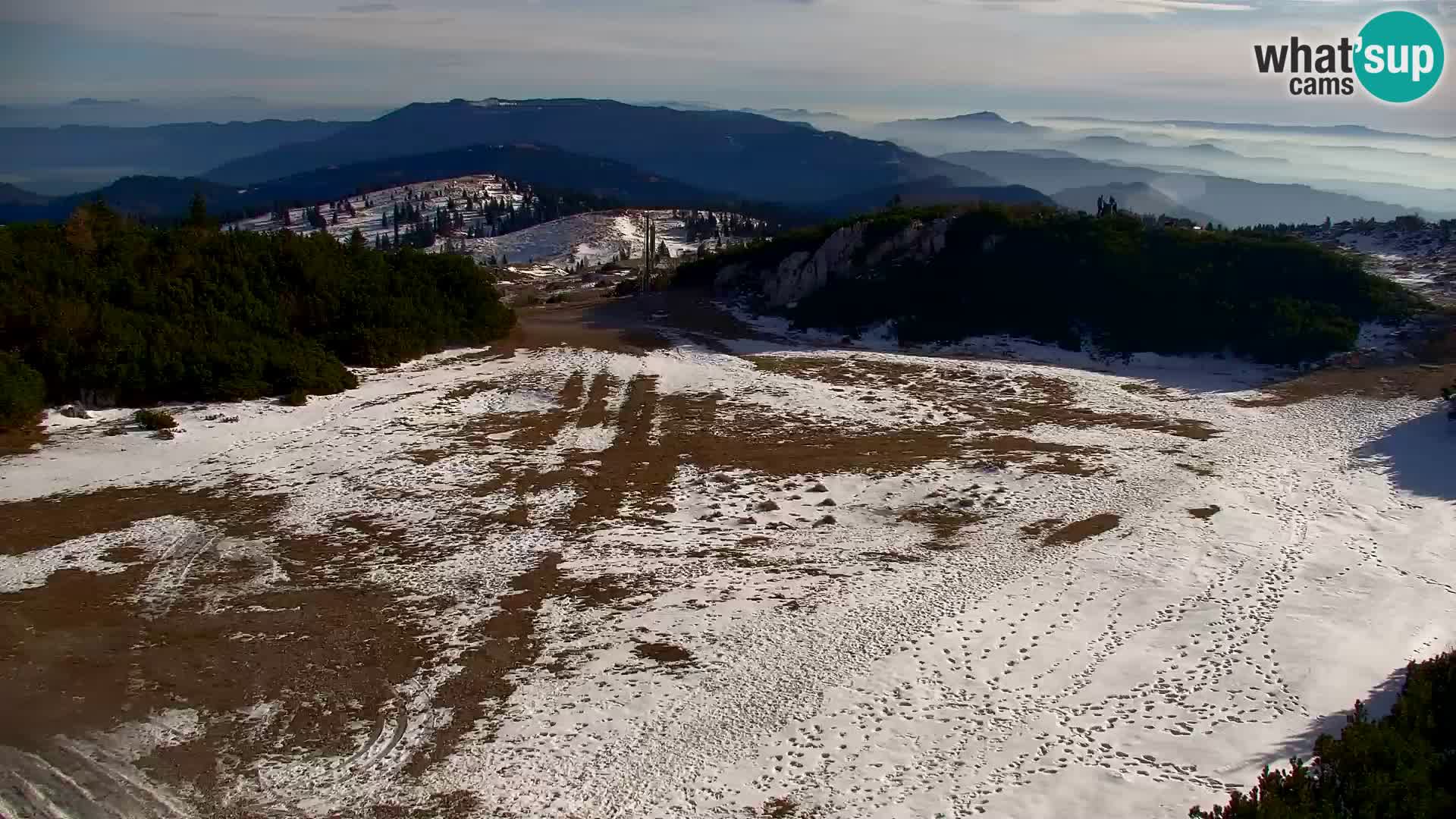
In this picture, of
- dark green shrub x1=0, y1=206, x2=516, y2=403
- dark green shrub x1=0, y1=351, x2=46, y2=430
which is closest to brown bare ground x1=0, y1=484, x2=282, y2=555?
dark green shrub x1=0, y1=351, x2=46, y2=430

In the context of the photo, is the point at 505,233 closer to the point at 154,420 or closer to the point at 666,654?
the point at 154,420

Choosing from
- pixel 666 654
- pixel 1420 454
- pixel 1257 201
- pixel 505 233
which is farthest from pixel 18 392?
pixel 1257 201

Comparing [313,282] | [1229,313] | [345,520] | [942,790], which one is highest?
[313,282]

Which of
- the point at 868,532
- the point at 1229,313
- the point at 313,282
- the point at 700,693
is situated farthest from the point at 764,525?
the point at 1229,313

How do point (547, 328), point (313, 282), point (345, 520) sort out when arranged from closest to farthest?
point (345, 520) < point (313, 282) < point (547, 328)

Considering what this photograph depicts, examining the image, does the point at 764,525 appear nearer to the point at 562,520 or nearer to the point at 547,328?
the point at 562,520
